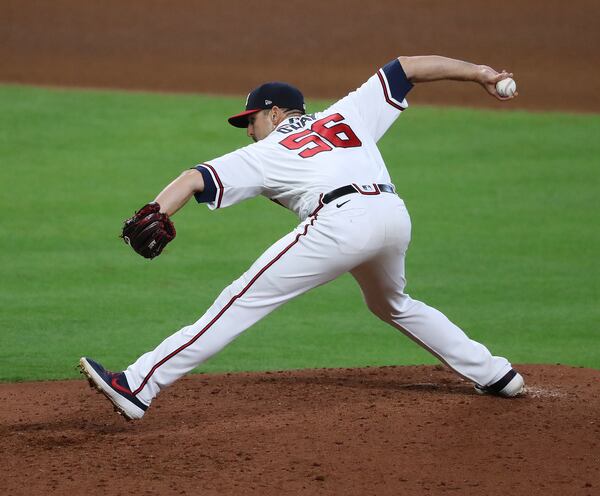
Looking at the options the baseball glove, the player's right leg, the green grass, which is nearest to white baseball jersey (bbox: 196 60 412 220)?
the baseball glove

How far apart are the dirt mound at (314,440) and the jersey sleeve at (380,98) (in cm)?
138

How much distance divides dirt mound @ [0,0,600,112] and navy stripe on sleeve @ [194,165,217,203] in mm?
10936

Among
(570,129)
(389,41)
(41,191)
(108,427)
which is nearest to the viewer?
(108,427)

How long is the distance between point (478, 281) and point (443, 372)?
9.50ft

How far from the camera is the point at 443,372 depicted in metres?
6.26

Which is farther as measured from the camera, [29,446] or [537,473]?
[29,446]

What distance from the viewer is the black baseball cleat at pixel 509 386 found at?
5.45 m

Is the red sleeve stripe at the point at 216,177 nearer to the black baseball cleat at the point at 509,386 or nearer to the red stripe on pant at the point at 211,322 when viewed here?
the red stripe on pant at the point at 211,322

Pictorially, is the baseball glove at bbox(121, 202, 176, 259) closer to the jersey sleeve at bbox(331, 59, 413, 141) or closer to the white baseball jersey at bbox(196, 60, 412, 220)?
the white baseball jersey at bbox(196, 60, 412, 220)

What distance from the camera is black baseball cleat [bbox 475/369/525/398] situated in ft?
17.9

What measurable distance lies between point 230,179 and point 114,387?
1.07m

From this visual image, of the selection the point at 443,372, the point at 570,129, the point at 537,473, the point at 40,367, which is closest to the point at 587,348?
the point at 443,372

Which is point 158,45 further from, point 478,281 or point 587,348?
point 587,348

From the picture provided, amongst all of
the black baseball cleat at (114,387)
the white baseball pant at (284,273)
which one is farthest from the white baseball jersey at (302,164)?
the black baseball cleat at (114,387)
